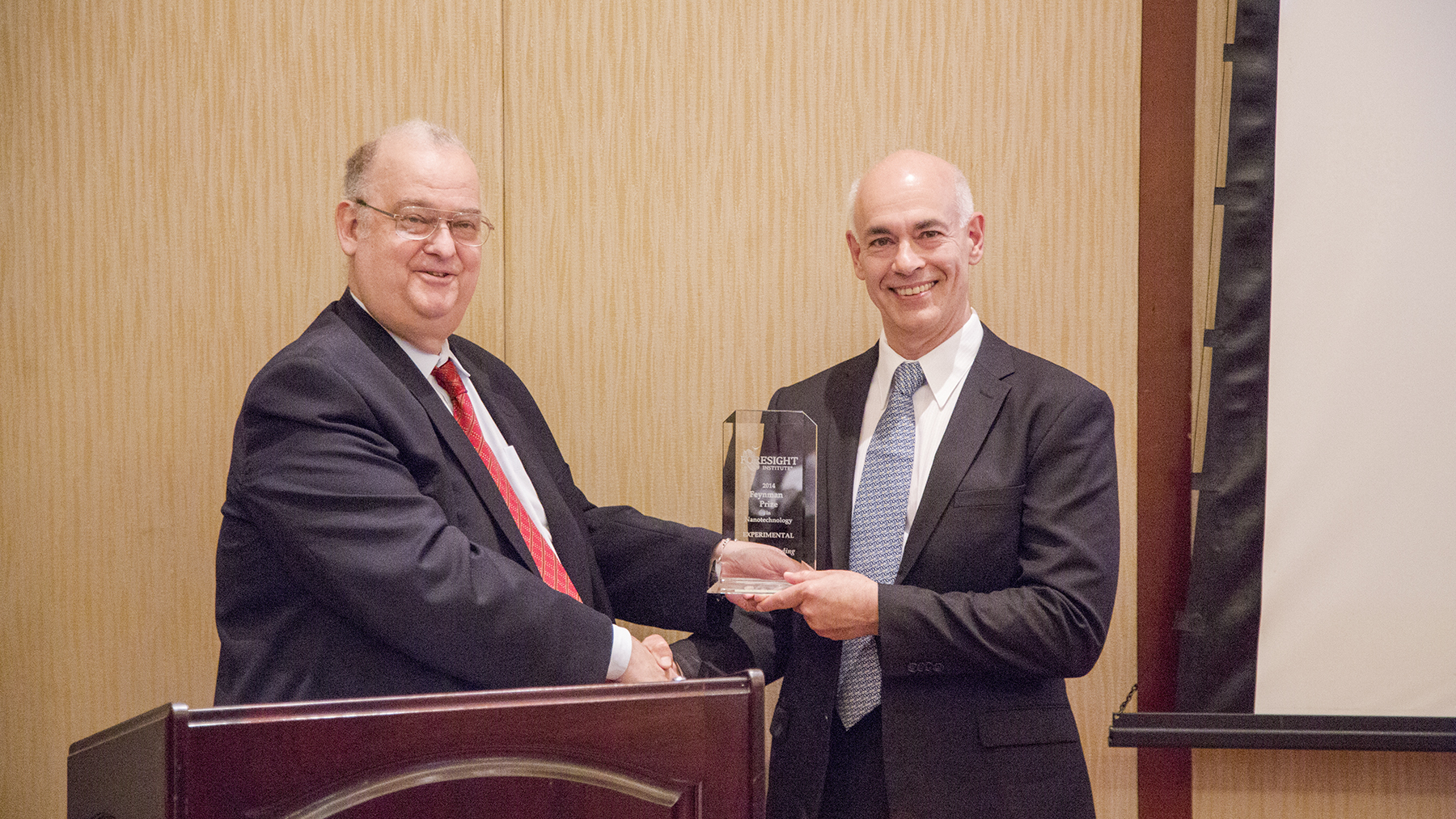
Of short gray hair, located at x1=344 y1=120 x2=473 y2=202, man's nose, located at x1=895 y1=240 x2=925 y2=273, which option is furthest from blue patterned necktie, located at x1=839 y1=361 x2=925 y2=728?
short gray hair, located at x1=344 y1=120 x2=473 y2=202

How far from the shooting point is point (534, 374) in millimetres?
2512

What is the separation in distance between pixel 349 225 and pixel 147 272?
0.89m

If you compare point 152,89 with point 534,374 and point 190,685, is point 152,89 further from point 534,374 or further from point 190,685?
point 190,685

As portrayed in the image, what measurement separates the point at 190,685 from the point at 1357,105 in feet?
9.69

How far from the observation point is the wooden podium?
3.03ft

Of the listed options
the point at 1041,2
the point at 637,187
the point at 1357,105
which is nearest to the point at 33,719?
the point at 637,187

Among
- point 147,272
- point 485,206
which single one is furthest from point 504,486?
point 147,272

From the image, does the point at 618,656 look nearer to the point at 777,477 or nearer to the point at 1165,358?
the point at 777,477

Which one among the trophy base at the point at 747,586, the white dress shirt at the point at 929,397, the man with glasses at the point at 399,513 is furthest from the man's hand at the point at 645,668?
the white dress shirt at the point at 929,397

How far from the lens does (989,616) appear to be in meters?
1.77

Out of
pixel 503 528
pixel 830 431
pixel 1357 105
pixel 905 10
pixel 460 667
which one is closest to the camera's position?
pixel 460 667

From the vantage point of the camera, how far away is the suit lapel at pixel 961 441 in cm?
186

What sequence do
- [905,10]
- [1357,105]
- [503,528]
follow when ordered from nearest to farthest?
Answer: [503,528]
[1357,105]
[905,10]

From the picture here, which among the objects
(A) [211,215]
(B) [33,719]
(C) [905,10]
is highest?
(C) [905,10]
